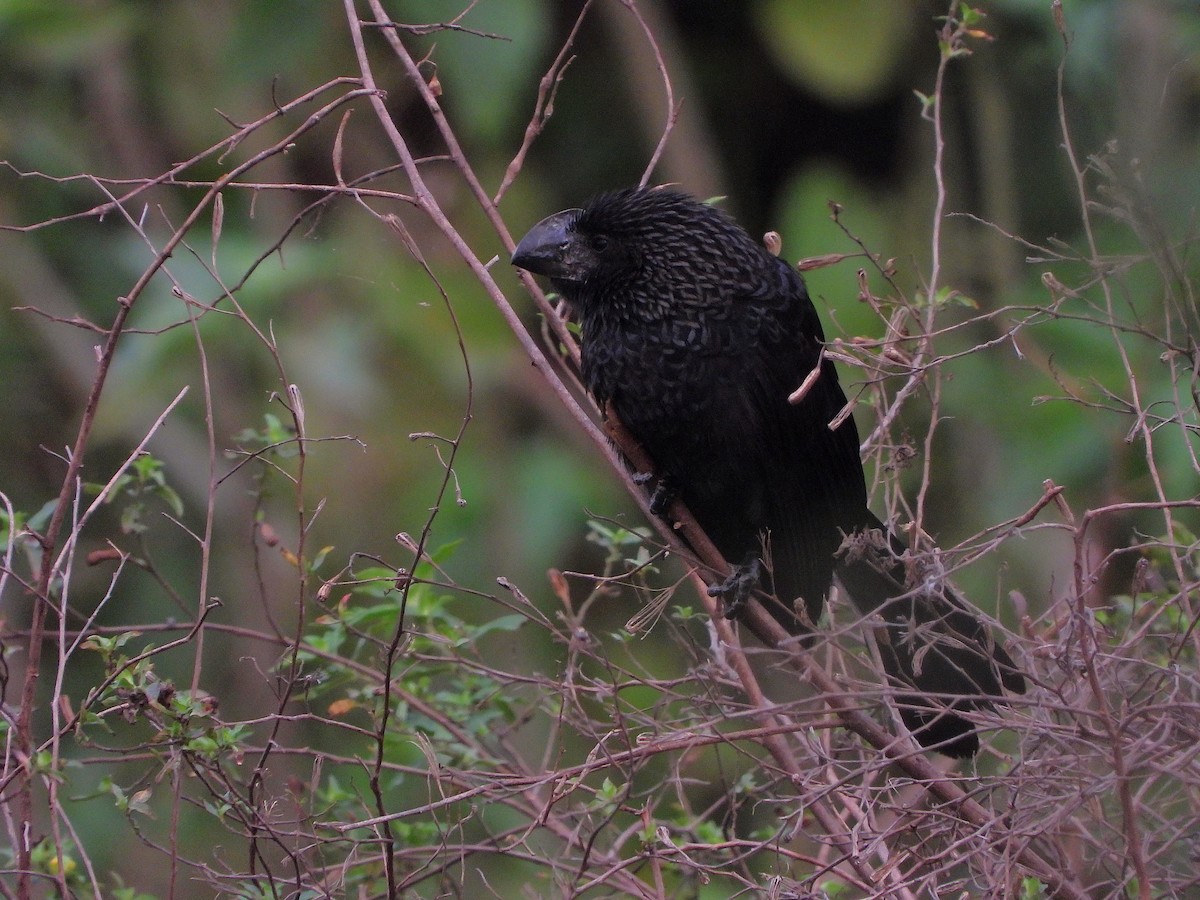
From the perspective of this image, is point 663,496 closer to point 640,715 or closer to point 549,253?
point 549,253

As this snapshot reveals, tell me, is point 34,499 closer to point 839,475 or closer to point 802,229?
point 802,229

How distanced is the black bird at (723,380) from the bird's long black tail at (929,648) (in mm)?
23

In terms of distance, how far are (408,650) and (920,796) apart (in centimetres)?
80

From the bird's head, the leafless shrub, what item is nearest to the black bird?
the bird's head

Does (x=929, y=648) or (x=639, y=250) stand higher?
(x=639, y=250)

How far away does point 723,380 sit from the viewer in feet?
8.66

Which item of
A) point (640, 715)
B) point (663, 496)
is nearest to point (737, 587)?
point (663, 496)

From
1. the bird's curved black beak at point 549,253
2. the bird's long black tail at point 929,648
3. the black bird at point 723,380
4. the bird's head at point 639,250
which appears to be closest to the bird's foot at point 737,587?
the black bird at point 723,380

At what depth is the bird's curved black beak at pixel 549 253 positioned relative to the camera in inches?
112

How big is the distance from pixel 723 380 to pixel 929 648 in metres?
0.83

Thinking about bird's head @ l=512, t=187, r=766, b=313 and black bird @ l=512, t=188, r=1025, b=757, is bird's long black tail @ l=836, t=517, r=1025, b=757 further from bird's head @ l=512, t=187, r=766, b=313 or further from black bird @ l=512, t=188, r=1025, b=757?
bird's head @ l=512, t=187, r=766, b=313

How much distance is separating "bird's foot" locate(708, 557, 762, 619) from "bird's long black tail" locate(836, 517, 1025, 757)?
6.9 inches

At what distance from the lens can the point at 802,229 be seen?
576 centimetres

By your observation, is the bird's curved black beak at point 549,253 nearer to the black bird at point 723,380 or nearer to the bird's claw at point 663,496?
the black bird at point 723,380
